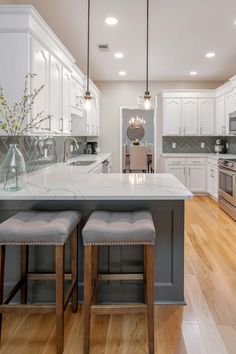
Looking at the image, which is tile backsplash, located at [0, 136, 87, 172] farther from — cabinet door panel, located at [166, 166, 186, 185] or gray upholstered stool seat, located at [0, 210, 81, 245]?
cabinet door panel, located at [166, 166, 186, 185]

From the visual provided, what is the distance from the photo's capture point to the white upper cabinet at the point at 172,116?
25.6 feet

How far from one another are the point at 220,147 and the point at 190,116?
985 millimetres

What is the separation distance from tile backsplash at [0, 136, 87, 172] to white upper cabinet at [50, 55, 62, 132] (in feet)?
1.24

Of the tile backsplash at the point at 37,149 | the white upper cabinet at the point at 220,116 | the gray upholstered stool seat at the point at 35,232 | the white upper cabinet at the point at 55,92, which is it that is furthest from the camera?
the white upper cabinet at the point at 220,116

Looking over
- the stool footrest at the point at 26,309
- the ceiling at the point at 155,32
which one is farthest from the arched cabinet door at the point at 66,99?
the stool footrest at the point at 26,309

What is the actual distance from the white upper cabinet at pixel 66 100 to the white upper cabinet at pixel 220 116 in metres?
3.83

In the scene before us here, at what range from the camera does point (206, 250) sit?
3.85 metres

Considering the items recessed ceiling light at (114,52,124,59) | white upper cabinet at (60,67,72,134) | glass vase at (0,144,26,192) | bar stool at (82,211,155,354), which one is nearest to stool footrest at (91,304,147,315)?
bar stool at (82,211,155,354)

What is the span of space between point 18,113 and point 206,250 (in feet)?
8.13

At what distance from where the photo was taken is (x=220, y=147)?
7.82 metres

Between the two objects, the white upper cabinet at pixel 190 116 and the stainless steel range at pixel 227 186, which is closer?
the stainless steel range at pixel 227 186

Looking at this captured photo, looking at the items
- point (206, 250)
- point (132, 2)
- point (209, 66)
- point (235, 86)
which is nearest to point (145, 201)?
point (206, 250)

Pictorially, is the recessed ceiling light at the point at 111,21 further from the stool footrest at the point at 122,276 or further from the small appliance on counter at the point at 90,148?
the small appliance on counter at the point at 90,148

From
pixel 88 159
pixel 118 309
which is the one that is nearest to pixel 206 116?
pixel 88 159
